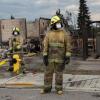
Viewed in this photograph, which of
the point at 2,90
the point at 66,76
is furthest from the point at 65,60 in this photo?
the point at 66,76

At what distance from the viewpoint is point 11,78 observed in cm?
1434

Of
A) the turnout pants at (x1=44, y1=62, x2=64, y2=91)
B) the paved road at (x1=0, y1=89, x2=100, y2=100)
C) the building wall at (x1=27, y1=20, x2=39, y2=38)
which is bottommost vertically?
the paved road at (x1=0, y1=89, x2=100, y2=100)

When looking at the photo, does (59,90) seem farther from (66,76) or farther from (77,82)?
(66,76)

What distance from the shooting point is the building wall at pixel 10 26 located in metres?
26.8

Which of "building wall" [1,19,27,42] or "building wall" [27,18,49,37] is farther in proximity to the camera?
"building wall" [1,19,27,42]

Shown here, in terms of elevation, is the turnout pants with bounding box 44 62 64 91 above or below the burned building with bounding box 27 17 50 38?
below

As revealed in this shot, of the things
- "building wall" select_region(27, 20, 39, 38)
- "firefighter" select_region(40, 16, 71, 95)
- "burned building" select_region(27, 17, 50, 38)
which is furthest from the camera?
"building wall" select_region(27, 20, 39, 38)

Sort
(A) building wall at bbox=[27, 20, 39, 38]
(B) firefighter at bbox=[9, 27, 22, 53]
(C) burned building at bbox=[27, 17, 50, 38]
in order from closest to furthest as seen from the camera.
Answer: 1. (B) firefighter at bbox=[9, 27, 22, 53]
2. (C) burned building at bbox=[27, 17, 50, 38]
3. (A) building wall at bbox=[27, 20, 39, 38]

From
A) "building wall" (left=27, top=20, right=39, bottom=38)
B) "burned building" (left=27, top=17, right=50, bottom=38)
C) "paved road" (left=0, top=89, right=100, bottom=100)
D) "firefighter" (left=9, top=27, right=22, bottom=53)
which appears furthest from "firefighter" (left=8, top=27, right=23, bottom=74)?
"building wall" (left=27, top=20, right=39, bottom=38)

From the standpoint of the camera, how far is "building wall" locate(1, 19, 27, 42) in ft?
88.0

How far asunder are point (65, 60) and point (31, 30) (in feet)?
50.6

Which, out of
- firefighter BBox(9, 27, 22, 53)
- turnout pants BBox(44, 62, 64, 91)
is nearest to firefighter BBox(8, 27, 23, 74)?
firefighter BBox(9, 27, 22, 53)

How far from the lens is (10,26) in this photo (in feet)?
89.5

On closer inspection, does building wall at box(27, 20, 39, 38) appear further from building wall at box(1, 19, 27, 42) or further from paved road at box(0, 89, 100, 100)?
paved road at box(0, 89, 100, 100)
